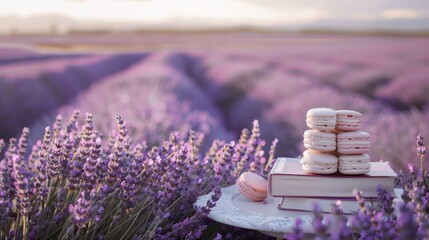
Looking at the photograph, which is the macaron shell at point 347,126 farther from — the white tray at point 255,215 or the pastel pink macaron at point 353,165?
the white tray at point 255,215

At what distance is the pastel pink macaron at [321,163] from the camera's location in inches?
57.7

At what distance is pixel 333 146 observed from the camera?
149 centimetres

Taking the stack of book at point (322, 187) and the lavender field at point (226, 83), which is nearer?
the stack of book at point (322, 187)

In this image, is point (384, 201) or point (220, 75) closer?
point (384, 201)

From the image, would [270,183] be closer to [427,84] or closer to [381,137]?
[381,137]

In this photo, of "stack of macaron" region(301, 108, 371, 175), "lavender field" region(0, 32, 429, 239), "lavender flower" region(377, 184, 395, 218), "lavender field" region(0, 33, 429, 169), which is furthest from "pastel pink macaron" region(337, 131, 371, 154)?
"lavender field" region(0, 33, 429, 169)

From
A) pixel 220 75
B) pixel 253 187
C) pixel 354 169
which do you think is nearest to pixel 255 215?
pixel 253 187

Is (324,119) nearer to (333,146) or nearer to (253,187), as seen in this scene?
(333,146)

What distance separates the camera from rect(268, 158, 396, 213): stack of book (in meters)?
1.45

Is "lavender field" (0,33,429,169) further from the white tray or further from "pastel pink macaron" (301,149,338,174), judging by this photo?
"pastel pink macaron" (301,149,338,174)

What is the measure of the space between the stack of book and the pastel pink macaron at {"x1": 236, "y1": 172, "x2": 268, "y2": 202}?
0.25 ft

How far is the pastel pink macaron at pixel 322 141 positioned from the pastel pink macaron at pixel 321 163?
1cm

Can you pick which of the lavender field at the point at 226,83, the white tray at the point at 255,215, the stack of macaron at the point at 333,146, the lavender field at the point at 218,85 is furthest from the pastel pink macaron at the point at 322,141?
the lavender field at the point at 226,83

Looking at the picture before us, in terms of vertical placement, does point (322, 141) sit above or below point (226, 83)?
above
